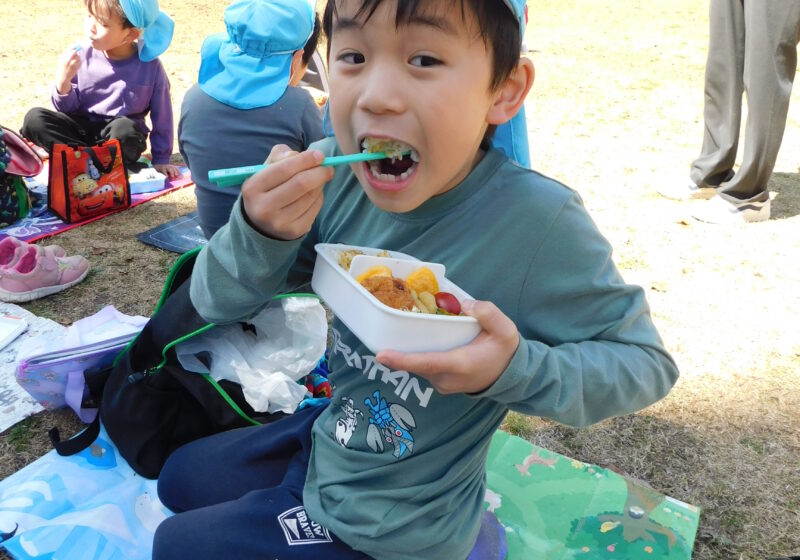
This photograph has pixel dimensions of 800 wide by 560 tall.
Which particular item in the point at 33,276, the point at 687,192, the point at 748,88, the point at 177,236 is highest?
the point at 748,88

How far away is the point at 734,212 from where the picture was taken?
150 inches

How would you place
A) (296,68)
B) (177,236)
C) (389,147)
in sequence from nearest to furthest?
1. (389,147)
2. (296,68)
3. (177,236)

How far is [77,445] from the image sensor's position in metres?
1.97

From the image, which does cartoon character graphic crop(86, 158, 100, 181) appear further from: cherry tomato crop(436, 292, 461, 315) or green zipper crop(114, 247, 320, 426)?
cherry tomato crop(436, 292, 461, 315)

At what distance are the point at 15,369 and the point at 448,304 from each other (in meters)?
1.94

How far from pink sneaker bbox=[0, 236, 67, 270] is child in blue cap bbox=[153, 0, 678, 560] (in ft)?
6.24

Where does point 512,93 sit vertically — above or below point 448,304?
above

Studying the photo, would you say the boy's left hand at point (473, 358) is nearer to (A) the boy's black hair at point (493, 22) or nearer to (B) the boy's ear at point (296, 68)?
(A) the boy's black hair at point (493, 22)

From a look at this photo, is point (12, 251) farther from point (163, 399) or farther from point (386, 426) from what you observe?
point (386, 426)

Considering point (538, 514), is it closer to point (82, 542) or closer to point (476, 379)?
point (476, 379)

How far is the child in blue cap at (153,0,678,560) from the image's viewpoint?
103 centimetres

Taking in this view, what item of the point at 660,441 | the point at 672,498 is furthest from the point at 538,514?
the point at 660,441

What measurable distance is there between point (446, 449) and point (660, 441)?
1290mm

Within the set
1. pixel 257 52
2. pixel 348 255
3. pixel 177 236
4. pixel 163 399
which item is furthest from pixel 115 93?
pixel 348 255
